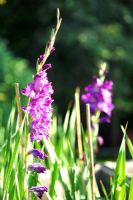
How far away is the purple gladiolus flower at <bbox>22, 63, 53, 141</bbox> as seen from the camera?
5.02ft

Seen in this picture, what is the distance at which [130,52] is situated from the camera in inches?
416

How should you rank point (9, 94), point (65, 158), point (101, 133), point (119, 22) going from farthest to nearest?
point (101, 133) < point (119, 22) < point (9, 94) < point (65, 158)

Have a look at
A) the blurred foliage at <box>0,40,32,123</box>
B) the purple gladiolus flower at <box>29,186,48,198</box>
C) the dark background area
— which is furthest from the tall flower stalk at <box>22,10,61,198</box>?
the dark background area

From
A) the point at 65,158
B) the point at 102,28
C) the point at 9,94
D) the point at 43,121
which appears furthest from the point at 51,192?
the point at 102,28

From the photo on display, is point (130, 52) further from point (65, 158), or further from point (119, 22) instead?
point (65, 158)

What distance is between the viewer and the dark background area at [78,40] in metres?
10.3

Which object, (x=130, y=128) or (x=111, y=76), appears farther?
(x=130, y=128)

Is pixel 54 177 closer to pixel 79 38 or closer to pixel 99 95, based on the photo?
pixel 99 95

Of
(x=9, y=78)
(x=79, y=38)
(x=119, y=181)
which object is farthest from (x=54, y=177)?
(x=79, y=38)

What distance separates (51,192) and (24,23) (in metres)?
9.92

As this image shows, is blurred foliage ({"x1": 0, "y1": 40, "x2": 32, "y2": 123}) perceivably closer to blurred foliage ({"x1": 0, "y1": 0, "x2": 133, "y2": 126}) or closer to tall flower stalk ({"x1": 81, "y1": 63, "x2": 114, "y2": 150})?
blurred foliage ({"x1": 0, "y1": 0, "x2": 133, "y2": 126})

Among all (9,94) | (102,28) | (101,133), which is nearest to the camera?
(9,94)

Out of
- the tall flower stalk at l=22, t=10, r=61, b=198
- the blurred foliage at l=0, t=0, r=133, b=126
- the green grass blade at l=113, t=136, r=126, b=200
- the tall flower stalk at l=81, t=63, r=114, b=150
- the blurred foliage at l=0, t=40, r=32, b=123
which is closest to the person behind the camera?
the tall flower stalk at l=22, t=10, r=61, b=198

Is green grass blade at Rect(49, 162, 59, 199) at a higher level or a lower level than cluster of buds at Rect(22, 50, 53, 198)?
lower
